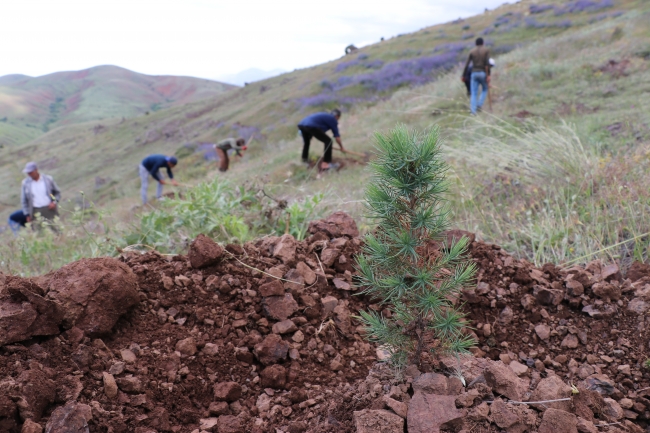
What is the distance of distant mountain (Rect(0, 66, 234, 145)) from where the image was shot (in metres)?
66.2

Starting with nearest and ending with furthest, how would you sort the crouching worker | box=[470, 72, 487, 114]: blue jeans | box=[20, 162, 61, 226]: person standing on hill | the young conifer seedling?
the young conifer seedling → box=[20, 162, 61, 226]: person standing on hill → box=[470, 72, 487, 114]: blue jeans → the crouching worker

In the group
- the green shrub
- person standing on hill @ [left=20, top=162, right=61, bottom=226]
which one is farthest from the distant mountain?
the green shrub

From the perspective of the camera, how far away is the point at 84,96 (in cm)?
7875

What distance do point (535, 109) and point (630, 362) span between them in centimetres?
907

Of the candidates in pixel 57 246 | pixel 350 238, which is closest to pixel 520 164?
pixel 350 238

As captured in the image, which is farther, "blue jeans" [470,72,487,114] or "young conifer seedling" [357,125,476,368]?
"blue jeans" [470,72,487,114]

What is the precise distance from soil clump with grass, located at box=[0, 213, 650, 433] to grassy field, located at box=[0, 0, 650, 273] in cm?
70

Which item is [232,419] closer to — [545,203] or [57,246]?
[545,203]

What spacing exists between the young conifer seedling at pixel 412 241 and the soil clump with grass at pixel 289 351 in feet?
0.54

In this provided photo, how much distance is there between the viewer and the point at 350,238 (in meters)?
2.77

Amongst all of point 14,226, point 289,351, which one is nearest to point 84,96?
point 14,226

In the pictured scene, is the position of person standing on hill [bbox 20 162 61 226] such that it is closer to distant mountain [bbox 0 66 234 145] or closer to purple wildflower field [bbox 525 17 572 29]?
purple wildflower field [bbox 525 17 572 29]

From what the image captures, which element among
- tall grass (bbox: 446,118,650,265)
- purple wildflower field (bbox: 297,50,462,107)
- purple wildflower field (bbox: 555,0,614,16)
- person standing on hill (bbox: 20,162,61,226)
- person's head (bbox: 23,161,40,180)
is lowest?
tall grass (bbox: 446,118,650,265)

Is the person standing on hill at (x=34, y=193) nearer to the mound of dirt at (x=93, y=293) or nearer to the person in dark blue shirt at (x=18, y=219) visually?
the person in dark blue shirt at (x=18, y=219)
